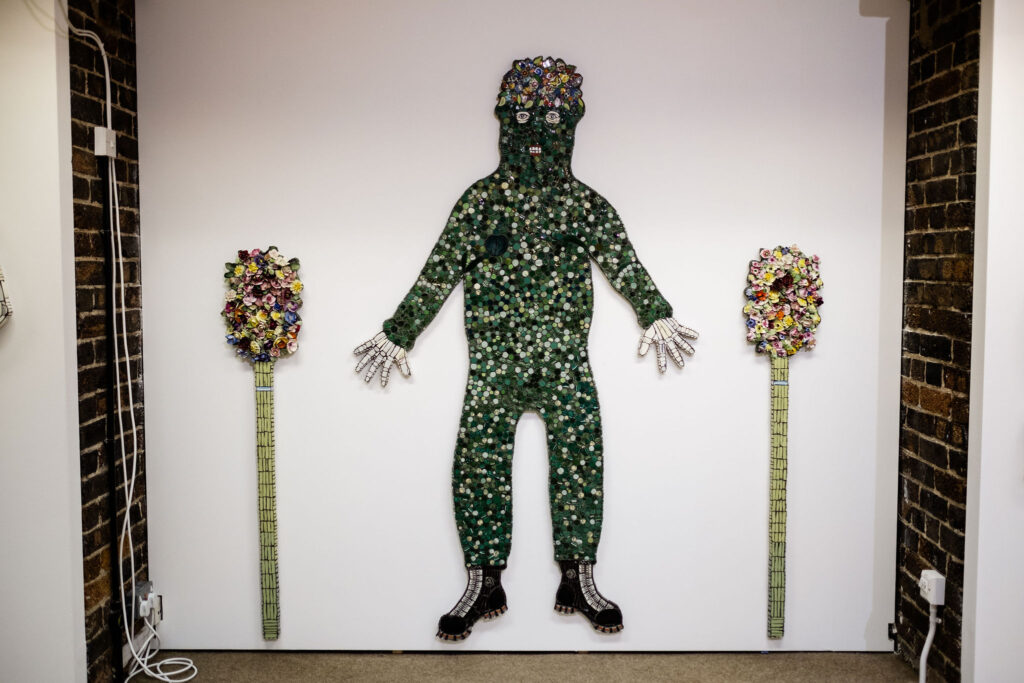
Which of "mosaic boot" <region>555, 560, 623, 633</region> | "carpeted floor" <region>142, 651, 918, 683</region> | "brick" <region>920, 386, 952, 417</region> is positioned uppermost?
"brick" <region>920, 386, 952, 417</region>

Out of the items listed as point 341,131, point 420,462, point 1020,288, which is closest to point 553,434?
point 420,462

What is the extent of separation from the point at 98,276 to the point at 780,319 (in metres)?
2.28

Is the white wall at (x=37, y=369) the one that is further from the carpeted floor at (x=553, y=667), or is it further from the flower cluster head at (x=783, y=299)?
the flower cluster head at (x=783, y=299)

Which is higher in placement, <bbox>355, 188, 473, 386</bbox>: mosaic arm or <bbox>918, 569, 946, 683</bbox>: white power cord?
<bbox>355, 188, 473, 386</bbox>: mosaic arm

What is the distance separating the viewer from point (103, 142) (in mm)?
2744

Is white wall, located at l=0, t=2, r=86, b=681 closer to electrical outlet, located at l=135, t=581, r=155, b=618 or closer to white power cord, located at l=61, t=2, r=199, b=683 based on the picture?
white power cord, located at l=61, t=2, r=199, b=683

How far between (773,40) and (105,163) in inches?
89.6

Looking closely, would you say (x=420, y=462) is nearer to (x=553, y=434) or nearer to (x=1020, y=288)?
(x=553, y=434)

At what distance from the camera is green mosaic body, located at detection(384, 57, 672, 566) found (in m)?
3.00

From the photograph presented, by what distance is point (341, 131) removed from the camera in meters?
3.03

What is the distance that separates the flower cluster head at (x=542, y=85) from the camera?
294 cm

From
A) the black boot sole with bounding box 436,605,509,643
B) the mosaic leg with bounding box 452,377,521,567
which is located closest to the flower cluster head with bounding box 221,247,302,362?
the mosaic leg with bounding box 452,377,521,567

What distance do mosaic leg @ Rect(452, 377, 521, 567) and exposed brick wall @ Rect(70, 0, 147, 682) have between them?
1.14 m

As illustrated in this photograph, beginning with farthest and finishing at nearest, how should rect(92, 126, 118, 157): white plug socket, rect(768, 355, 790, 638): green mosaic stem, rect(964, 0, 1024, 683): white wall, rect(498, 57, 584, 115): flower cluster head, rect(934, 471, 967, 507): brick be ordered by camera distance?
rect(768, 355, 790, 638): green mosaic stem
rect(498, 57, 584, 115): flower cluster head
rect(92, 126, 118, 157): white plug socket
rect(934, 471, 967, 507): brick
rect(964, 0, 1024, 683): white wall
